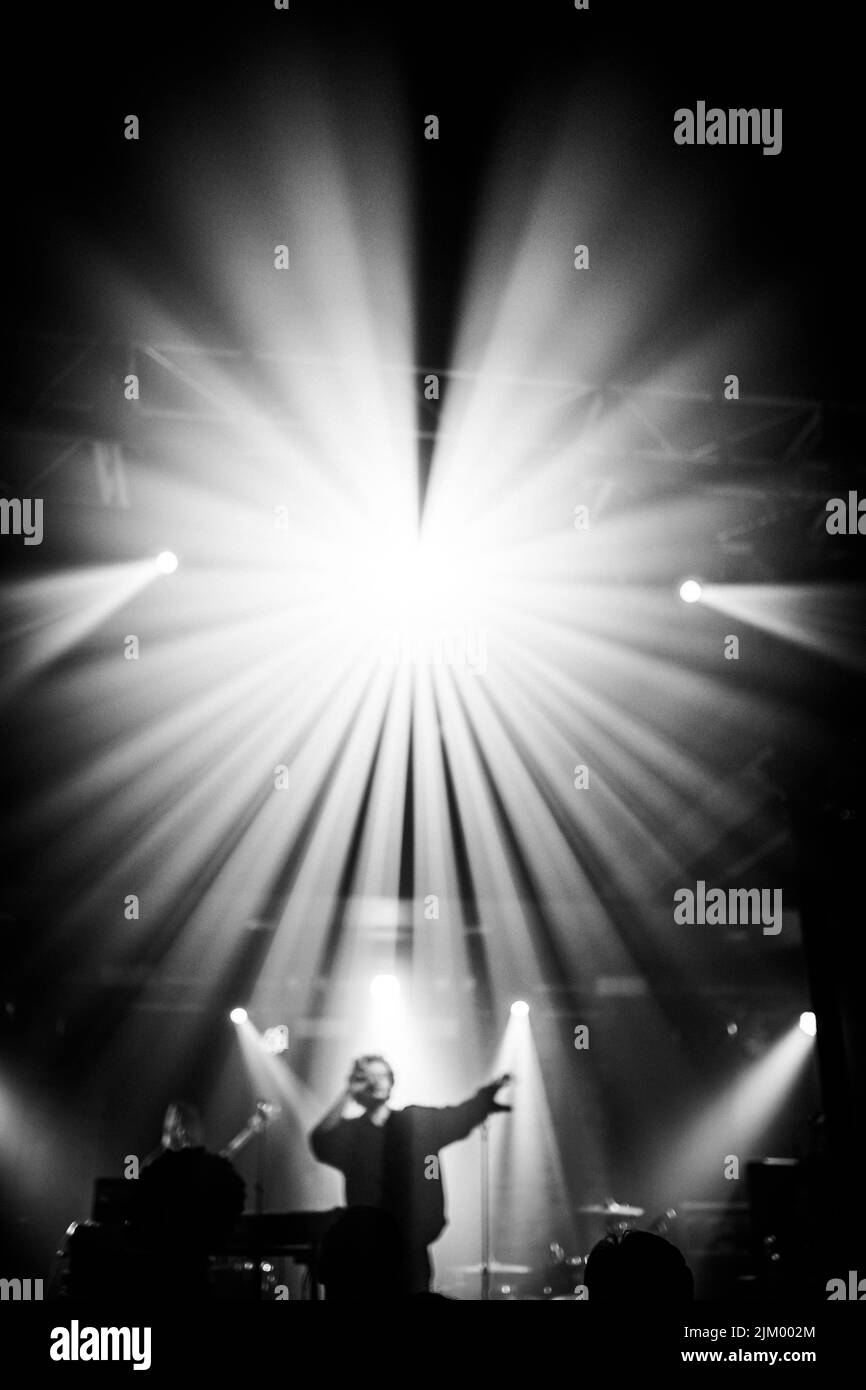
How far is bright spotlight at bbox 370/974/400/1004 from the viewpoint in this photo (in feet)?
40.1

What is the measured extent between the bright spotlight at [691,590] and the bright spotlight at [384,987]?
262 inches

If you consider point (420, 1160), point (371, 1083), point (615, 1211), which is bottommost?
point (615, 1211)

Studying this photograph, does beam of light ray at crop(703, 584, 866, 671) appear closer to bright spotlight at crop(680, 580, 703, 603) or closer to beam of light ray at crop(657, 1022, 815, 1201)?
bright spotlight at crop(680, 580, 703, 603)

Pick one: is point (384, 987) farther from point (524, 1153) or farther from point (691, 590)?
point (691, 590)

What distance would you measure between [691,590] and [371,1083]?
3332 mm

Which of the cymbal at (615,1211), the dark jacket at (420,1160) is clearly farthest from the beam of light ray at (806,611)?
the cymbal at (615,1211)

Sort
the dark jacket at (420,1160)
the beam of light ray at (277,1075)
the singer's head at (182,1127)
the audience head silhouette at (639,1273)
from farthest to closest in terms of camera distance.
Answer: the beam of light ray at (277,1075)
the singer's head at (182,1127)
the dark jacket at (420,1160)
the audience head silhouette at (639,1273)

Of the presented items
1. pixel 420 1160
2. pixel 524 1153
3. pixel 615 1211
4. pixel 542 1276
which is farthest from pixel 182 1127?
pixel 524 1153

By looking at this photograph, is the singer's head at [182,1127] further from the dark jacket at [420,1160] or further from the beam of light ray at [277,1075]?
the beam of light ray at [277,1075]

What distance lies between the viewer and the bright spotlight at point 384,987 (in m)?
12.2

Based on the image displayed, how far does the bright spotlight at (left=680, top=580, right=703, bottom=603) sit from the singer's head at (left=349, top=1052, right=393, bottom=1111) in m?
3.18


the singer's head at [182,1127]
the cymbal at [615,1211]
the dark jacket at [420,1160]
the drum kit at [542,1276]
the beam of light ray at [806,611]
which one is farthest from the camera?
the cymbal at [615,1211]

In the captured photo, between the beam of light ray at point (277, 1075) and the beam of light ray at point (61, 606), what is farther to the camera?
the beam of light ray at point (277, 1075)

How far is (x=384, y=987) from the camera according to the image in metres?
12.3
